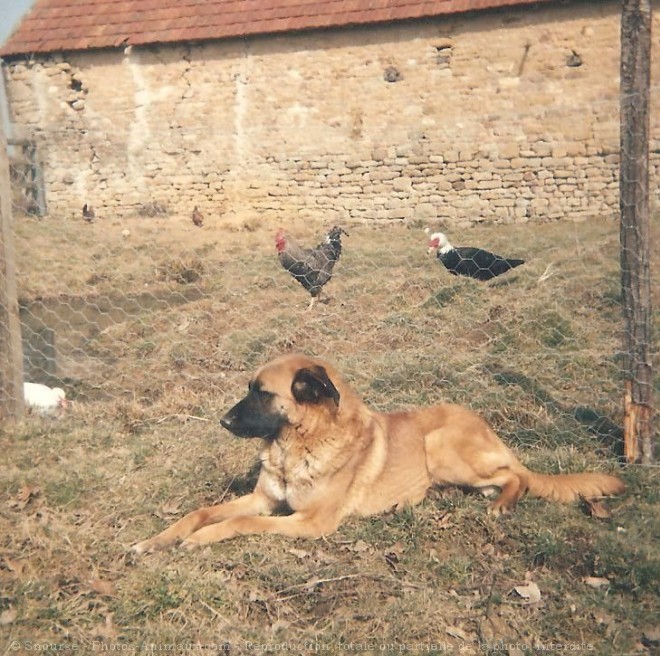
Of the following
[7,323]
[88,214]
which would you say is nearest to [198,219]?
[88,214]

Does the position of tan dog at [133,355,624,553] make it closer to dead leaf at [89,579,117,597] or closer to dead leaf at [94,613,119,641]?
dead leaf at [89,579,117,597]

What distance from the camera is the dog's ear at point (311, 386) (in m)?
3.47

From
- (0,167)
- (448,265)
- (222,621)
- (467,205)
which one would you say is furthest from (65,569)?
(467,205)

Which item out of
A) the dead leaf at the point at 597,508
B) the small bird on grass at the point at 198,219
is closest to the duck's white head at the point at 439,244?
the dead leaf at the point at 597,508

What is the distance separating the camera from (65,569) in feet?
9.83

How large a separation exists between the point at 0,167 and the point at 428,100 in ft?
36.9

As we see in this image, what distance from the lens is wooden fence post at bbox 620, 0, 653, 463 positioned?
13.1 feet

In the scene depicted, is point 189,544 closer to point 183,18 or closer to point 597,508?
point 597,508

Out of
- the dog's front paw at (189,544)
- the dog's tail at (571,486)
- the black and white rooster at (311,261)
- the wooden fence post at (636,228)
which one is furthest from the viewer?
the black and white rooster at (311,261)

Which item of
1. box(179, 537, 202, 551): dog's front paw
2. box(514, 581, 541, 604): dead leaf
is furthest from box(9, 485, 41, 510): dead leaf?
box(514, 581, 541, 604): dead leaf

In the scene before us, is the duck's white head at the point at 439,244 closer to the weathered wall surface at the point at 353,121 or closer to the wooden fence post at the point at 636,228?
the wooden fence post at the point at 636,228

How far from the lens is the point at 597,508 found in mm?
3572

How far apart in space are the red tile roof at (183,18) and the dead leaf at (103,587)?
13289mm

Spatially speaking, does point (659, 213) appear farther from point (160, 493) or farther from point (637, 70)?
point (160, 493)
